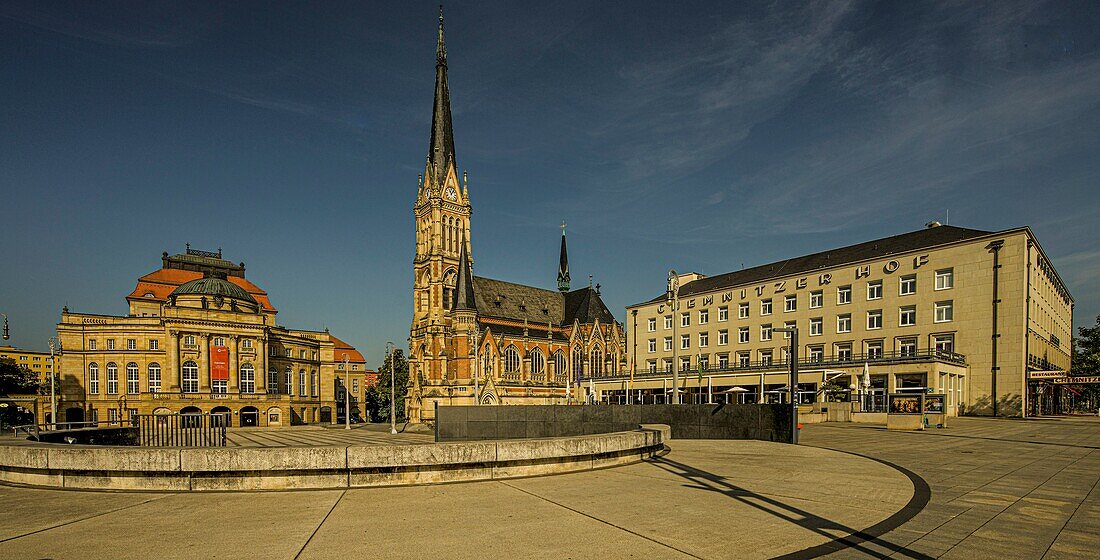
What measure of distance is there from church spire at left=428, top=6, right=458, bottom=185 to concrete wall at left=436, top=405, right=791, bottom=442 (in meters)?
48.4

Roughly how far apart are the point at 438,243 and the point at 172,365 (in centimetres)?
3535

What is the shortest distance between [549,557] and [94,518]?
6.42m

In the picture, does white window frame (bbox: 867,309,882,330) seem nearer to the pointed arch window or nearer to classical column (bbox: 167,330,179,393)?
the pointed arch window

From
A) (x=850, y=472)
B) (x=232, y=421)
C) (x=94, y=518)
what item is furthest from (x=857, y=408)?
(x=232, y=421)

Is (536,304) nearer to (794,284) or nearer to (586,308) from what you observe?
(586,308)

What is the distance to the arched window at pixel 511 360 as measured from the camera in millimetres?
81869

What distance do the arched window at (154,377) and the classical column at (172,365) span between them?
1.60m

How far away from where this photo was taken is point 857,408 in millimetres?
37500

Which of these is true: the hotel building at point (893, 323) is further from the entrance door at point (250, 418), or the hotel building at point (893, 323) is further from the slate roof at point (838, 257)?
the entrance door at point (250, 418)

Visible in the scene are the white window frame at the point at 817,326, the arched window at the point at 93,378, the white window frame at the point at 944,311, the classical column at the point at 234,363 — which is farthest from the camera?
the classical column at the point at 234,363

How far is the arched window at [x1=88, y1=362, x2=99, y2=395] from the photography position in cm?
6406

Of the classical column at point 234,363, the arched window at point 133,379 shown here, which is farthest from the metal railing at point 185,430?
the arched window at point 133,379

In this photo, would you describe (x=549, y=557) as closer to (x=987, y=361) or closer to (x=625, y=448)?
(x=625, y=448)

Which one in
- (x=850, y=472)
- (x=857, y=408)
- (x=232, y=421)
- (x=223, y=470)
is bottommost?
(x=232, y=421)
